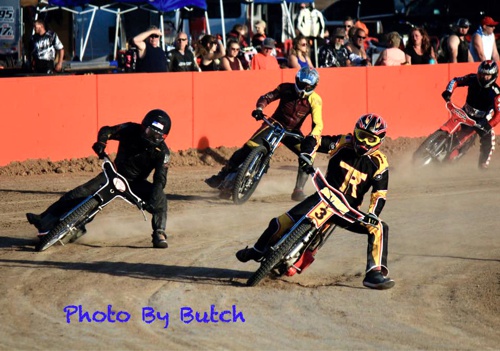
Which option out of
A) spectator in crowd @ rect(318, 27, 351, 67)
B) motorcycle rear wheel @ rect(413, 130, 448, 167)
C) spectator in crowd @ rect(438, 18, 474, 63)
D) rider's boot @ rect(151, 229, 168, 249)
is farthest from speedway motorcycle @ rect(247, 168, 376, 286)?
spectator in crowd @ rect(438, 18, 474, 63)

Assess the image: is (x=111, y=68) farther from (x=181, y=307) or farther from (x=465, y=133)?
(x=181, y=307)

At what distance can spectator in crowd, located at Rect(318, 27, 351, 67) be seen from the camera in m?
20.1

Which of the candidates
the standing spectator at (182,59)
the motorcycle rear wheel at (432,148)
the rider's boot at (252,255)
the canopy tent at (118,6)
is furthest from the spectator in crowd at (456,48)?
the rider's boot at (252,255)

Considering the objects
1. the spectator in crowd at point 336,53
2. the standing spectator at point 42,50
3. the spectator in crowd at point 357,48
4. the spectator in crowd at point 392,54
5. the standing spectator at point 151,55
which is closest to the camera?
the standing spectator at point 151,55

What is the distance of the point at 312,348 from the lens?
25.8 ft

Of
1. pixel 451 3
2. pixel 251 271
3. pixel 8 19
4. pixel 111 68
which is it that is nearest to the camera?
pixel 251 271

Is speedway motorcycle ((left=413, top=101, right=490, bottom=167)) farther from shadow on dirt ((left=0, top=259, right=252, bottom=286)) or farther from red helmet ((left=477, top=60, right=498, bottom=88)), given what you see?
shadow on dirt ((left=0, top=259, right=252, bottom=286))

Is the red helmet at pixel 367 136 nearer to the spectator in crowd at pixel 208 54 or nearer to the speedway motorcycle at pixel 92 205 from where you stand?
the speedway motorcycle at pixel 92 205

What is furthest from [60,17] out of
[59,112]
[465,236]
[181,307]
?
[181,307]

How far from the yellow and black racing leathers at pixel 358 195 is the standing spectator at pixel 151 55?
842 centimetres

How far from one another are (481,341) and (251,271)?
9.59 feet

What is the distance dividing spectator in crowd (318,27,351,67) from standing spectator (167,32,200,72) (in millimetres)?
3041

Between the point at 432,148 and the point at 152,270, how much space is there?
8.25 meters

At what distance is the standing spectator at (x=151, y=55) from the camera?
17.7 m
